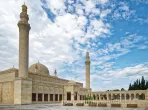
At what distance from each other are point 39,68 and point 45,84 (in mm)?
6912

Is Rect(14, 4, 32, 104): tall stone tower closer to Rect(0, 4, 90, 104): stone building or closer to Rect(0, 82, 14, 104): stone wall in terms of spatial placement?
Rect(0, 4, 90, 104): stone building

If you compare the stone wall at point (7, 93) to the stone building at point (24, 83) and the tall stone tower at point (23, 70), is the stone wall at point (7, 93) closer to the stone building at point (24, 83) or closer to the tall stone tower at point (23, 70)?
the stone building at point (24, 83)

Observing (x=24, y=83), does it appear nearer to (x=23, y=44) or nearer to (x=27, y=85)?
(x=27, y=85)

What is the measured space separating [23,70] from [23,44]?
13.6 ft

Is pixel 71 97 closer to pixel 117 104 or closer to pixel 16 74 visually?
pixel 16 74

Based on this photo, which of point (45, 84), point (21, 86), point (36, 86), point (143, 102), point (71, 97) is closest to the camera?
point (143, 102)

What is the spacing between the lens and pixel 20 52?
32.6 metres

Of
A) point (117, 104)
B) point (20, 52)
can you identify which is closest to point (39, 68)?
point (20, 52)

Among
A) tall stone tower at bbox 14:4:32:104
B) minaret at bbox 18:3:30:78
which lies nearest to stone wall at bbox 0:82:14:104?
tall stone tower at bbox 14:4:32:104

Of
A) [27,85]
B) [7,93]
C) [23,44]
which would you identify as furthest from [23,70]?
[7,93]

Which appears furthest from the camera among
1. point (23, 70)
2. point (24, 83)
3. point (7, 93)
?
point (7, 93)

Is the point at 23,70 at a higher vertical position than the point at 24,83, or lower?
higher

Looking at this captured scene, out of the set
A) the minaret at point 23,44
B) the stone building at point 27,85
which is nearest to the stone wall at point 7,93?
the stone building at point 27,85

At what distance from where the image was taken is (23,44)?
32.8 meters
